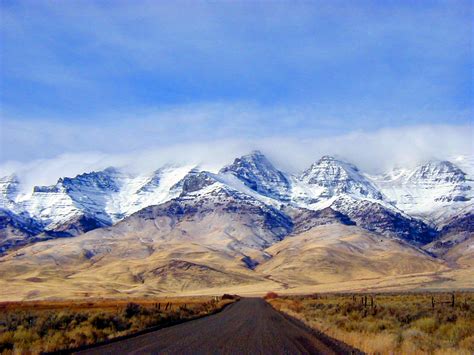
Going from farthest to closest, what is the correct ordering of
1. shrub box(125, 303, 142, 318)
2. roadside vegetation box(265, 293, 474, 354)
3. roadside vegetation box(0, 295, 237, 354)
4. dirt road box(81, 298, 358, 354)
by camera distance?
1. shrub box(125, 303, 142, 318)
2. roadside vegetation box(0, 295, 237, 354)
3. dirt road box(81, 298, 358, 354)
4. roadside vegetation box(265, 293, 474, 354)

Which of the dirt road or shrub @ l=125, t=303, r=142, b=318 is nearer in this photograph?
the dirt road

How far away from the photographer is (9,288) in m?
158

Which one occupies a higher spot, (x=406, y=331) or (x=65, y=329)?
(x=406, y=331)

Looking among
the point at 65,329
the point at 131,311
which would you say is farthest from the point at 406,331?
the point at 131,311

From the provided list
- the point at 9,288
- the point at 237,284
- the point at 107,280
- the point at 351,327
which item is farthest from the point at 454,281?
the point at 351,327

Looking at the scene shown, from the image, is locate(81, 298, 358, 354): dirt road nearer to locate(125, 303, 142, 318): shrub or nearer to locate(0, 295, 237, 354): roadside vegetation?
locate(0, 295, 237, 354): roadside vegetation

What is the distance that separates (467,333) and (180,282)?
599 ft

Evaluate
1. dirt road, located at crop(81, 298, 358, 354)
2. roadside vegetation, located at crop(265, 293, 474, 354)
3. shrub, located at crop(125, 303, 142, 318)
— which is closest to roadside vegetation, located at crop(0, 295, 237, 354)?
shrub, located at crop(125, 303, 142, 318)

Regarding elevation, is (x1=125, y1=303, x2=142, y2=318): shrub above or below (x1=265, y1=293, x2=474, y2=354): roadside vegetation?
below

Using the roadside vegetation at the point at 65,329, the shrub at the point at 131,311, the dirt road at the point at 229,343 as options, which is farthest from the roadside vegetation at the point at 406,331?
the shrub at the point at 131,311

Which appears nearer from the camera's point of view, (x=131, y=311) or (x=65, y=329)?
(x=65, y=329)

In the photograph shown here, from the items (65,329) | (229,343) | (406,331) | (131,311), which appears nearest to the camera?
(406,331)

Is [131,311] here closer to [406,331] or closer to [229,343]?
[229,343]

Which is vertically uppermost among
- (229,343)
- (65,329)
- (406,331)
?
(406,331)
